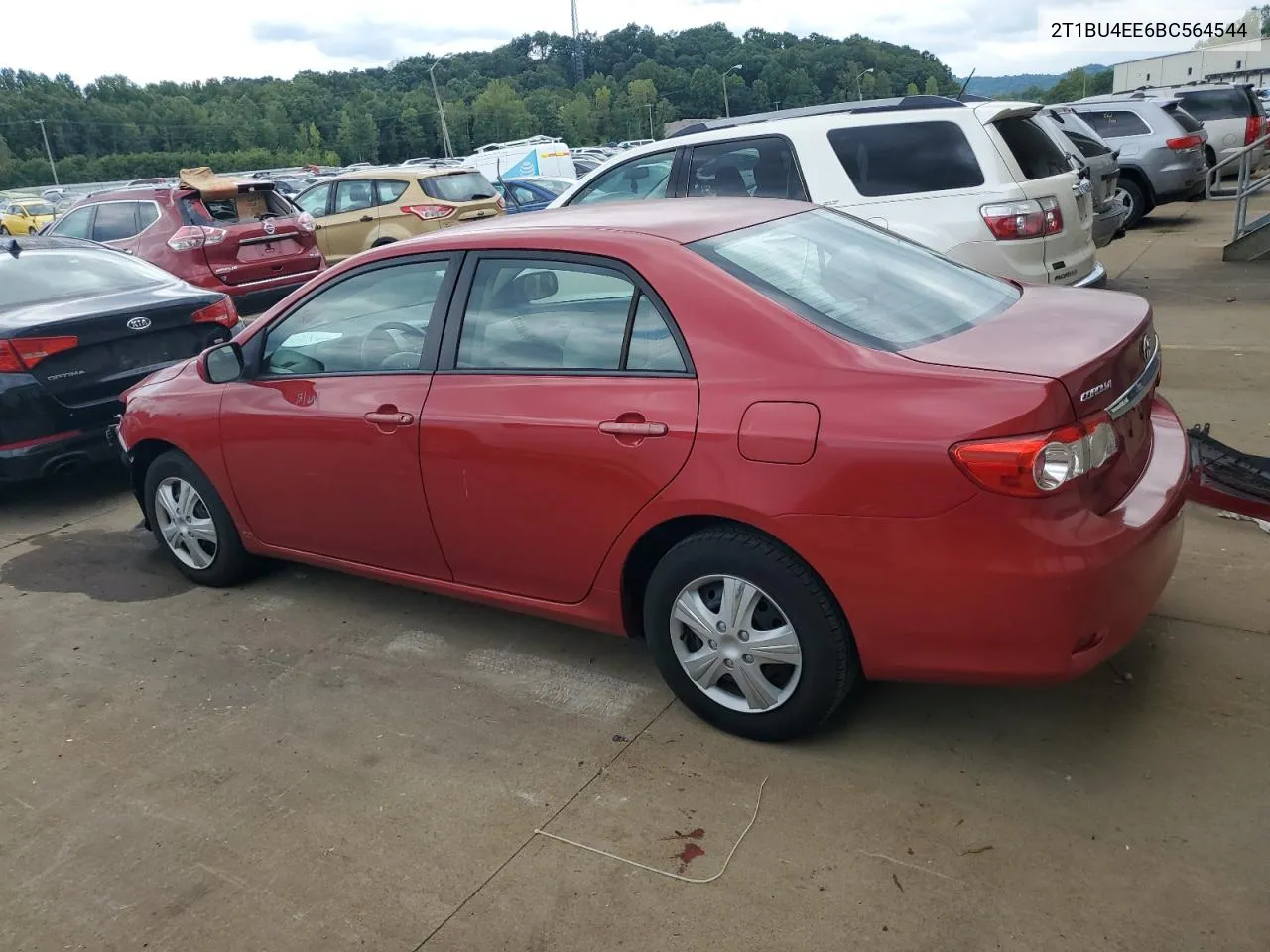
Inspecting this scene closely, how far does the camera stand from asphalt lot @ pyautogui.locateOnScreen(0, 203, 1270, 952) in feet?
8.63

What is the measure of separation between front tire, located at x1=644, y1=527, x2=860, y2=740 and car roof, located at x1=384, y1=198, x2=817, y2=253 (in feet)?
3.39

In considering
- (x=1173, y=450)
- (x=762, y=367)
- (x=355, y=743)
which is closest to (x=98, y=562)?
(x=355, y=743)

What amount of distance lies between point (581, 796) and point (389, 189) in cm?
1188

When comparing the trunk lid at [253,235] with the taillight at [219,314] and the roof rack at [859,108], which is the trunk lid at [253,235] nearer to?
the taillight at [219,314]

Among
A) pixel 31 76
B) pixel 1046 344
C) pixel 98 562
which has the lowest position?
pixel 98 562

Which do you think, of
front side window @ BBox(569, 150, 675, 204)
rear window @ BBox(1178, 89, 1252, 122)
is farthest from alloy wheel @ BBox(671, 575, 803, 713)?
rear window @ BBox(1178, 89, 1252, 122)

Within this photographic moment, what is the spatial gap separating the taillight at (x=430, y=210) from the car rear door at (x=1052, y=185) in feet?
25.8

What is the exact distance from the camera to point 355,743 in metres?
3.53

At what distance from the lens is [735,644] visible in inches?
125

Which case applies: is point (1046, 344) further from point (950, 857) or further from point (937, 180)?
point (937, 180)

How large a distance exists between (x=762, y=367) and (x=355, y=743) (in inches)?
70.7

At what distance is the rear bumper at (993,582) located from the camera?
271 cm

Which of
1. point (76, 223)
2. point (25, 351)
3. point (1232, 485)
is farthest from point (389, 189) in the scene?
point (1232, 485)

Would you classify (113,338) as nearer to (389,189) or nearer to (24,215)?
(389,189)
